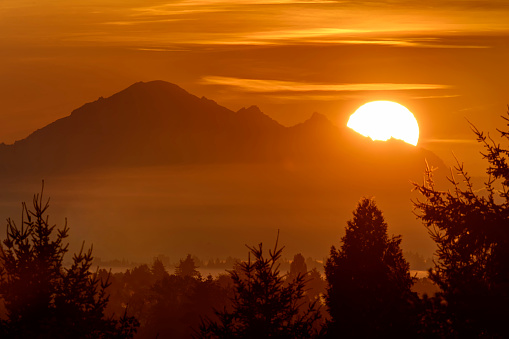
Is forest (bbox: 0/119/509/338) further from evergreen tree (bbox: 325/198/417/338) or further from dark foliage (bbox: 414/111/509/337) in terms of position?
evergreen tree (bbox: 325/198/417/338)

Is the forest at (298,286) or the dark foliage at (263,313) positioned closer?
the forest at (298,286)

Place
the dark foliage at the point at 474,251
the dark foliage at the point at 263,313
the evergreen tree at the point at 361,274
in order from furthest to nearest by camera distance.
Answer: the evergreen tree at the point at 361,274, the dark foliage at the point at 263,313, the dark foliage at the point at 474,251

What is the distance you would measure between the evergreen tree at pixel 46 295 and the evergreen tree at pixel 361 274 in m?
14.7

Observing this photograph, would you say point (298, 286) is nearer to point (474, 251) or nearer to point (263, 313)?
point (263, 313)

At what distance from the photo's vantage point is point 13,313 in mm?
23969

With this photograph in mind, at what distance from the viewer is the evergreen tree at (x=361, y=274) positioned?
131ft

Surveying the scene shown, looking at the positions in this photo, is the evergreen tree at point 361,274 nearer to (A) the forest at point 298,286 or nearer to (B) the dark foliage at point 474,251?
(A) the forest at point 298,286

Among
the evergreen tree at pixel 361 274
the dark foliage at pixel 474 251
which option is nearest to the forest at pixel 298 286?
the dark foliage at pixel 474 251

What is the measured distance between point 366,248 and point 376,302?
4357 mm

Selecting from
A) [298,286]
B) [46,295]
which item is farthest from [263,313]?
[46,295]

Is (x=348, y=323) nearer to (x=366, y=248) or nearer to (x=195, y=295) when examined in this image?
(x=366, y=248)

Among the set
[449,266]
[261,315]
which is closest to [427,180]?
[449,266]

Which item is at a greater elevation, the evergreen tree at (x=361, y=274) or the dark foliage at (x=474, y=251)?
the evergreen tree at (x=361, y=274)

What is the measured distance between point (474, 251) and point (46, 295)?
1080 centimetres
